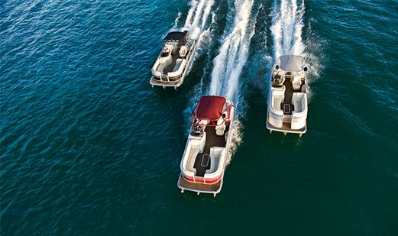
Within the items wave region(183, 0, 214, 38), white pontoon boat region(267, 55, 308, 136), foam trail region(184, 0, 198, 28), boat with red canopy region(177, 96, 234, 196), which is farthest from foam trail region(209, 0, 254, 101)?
foam trail region(184, 0, 198, 28)

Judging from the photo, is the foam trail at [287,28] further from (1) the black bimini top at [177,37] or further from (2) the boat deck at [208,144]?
(2) the boat deck at [208,144]

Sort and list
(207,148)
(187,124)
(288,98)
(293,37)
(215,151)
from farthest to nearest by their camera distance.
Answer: (293,37)
(187,124)
(288,98)
(207,148)
(215,151)

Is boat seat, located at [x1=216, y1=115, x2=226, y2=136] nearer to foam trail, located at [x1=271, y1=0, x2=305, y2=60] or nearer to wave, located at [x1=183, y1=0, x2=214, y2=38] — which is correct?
foam trail, located at [x1=271, y1=0, x2=305, y2=60]

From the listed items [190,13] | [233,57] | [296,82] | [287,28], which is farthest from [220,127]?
[190,13]

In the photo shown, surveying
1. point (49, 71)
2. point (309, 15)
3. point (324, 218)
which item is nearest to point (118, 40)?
point (49, 71)

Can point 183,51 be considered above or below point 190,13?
below

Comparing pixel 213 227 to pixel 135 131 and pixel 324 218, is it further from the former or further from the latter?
pixel 135 131

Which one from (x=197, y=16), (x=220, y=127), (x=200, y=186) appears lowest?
(x=200, y=186)

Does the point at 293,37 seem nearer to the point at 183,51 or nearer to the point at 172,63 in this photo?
the point at 183,51
